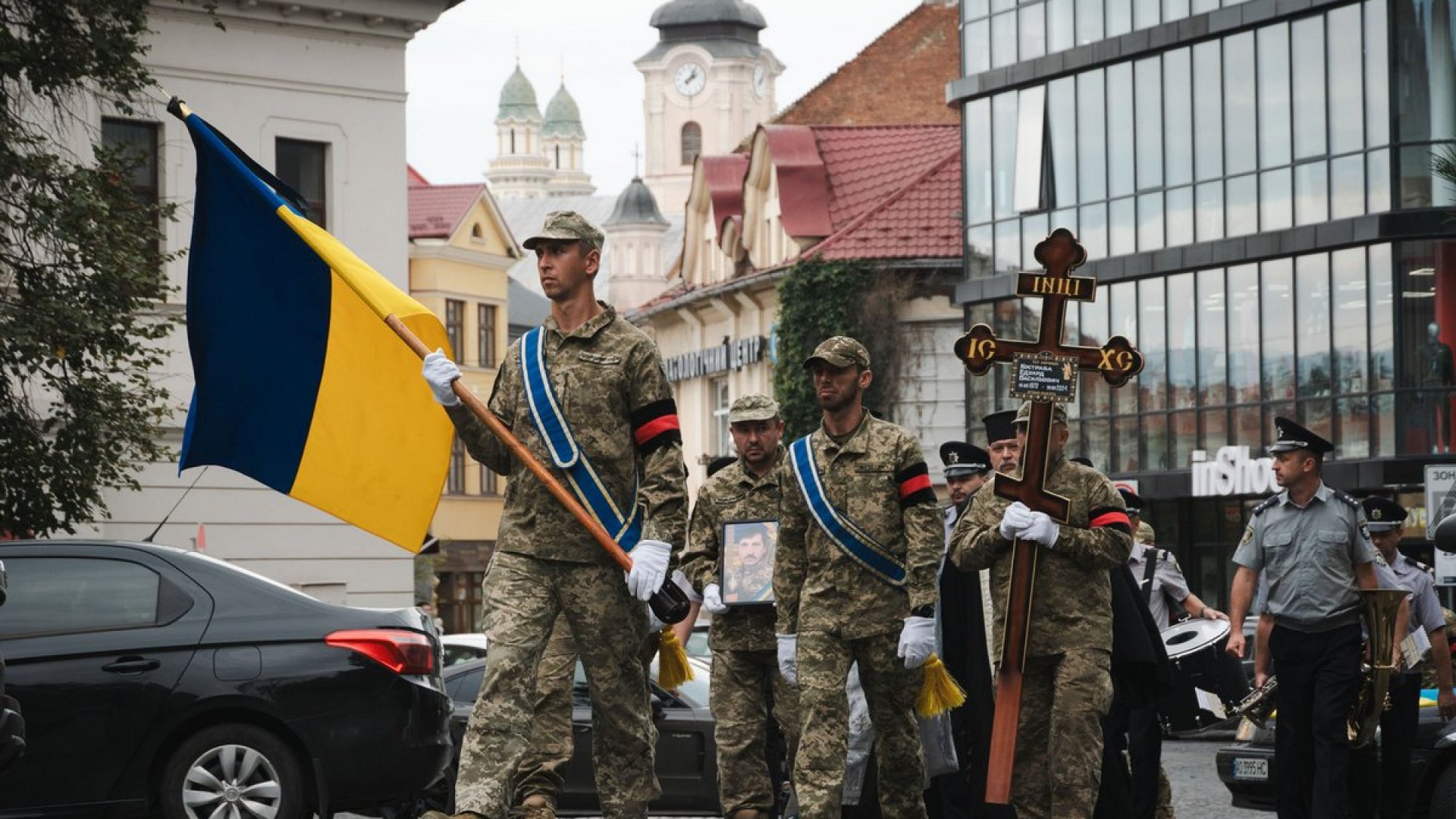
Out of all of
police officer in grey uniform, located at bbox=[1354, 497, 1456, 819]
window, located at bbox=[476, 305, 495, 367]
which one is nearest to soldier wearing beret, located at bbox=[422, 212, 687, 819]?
police officer in grey uniform, located at bbox=[1354, 497, 1456, 819]

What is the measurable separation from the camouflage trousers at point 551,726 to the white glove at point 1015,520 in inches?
97.3

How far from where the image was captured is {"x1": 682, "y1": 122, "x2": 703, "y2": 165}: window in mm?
160500

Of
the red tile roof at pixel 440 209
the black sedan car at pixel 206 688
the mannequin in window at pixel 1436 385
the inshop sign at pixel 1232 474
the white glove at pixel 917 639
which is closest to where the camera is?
the white glove at pixel 917 639

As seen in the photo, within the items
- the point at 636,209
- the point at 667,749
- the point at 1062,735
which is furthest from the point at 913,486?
the point at 636,209

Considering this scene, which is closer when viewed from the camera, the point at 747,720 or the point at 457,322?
the point at 747,720

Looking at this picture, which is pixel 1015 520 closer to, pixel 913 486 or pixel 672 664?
pixel 913 486

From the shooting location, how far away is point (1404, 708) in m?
13.4

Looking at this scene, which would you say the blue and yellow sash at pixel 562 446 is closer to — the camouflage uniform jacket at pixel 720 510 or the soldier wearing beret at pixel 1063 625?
the soldier wearing beret at pixel 1063 625

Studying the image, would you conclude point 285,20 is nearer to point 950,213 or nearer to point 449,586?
point 950,213

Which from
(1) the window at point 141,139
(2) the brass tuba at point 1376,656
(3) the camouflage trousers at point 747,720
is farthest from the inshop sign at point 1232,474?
(3) the camouflage trousers at point 747,720

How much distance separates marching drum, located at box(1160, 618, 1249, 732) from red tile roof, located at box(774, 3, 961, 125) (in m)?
58.2

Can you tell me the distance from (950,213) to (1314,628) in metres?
44.3

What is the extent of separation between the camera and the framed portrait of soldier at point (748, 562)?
1240 centimetres

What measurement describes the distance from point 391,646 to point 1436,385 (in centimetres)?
2759
